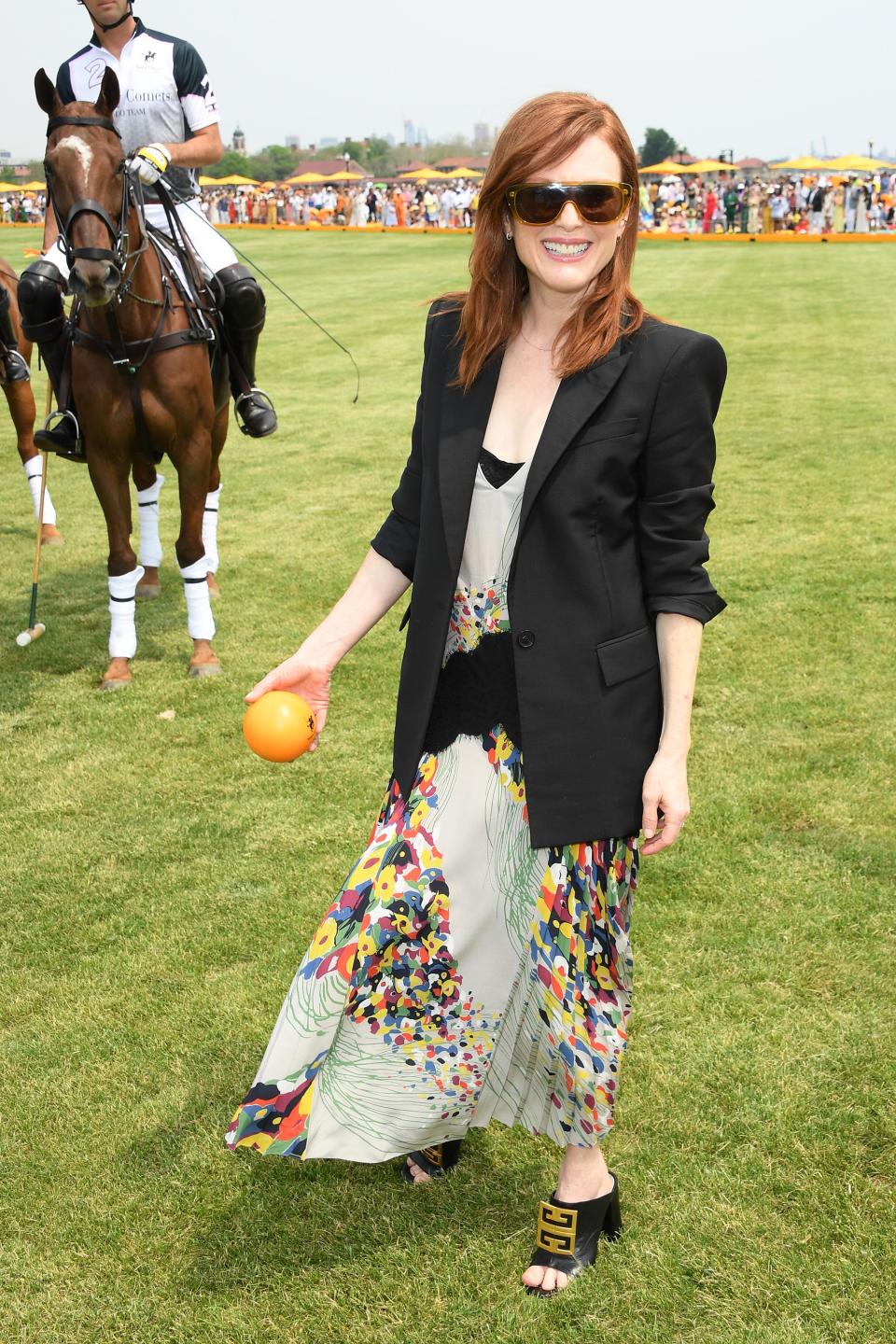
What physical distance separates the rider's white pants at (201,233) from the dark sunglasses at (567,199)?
495cm

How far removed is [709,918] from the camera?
4688 millimetres

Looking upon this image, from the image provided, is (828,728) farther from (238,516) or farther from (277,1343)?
(238,516)

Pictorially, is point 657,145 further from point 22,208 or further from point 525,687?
point 525,687

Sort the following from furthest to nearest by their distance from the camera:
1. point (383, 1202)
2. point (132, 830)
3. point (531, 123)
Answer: point (132, 830) → point (383, 1202) → point (531, 123)

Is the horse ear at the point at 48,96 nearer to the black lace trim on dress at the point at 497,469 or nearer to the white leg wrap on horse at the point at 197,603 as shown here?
the white leg wrap on horse at the point at 197,603

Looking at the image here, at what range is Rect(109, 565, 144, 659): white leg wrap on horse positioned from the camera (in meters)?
7.17

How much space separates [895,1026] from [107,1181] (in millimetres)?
2384

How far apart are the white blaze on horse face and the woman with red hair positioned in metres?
3.68

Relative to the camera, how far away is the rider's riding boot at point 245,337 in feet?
23.9

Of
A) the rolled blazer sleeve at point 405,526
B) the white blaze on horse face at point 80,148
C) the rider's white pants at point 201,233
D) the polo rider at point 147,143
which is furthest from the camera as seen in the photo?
the rider's white pants at point 201,233

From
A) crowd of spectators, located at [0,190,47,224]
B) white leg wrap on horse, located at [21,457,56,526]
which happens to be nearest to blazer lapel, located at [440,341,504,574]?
white leg wrap on horse, located at [21,457,56,526]

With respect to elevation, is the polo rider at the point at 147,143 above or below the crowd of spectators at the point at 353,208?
below

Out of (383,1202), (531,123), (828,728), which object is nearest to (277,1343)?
(383,1202)

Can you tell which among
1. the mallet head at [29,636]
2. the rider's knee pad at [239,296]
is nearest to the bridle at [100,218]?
the rider's knee pad at [239,296]
